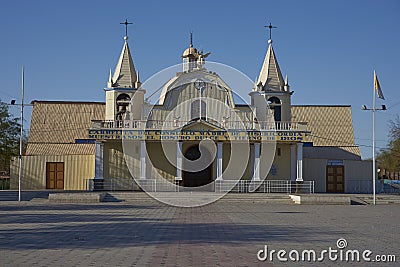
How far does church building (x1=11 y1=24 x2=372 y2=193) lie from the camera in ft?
131

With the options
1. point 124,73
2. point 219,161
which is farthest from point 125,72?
point 219,161

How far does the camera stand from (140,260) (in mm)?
11938

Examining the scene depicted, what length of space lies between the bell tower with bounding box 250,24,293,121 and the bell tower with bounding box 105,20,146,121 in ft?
26.5

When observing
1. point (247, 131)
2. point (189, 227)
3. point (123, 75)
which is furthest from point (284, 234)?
point (123, 75)

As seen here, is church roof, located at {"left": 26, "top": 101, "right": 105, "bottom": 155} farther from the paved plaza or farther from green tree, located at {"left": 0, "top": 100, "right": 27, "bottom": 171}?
the paved plaza

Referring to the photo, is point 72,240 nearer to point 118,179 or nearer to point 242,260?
point 242,260

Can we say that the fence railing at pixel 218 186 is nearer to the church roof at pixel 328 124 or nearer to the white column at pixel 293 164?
the white column at pixel 293 164

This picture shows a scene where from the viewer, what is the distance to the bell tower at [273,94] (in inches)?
1747

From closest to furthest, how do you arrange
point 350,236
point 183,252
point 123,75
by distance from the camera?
point 183,252 < point 350,236 < point 123,75

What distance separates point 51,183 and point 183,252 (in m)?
34.0
